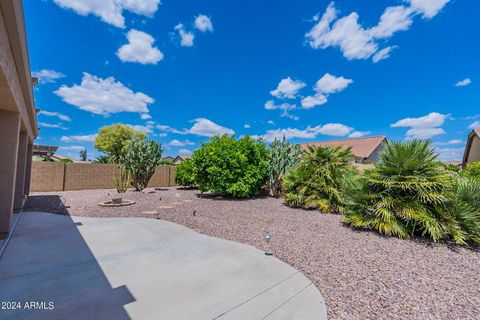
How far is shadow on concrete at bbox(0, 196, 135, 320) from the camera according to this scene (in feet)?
7.88

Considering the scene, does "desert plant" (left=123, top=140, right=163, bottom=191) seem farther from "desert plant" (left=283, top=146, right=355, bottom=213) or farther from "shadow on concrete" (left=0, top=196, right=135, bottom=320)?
"shadow on concrete" (left=0, top=196, right=135, bottom=320)

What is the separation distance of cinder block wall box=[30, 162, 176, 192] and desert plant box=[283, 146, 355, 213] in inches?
487

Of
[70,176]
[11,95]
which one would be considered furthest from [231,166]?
[70,176]

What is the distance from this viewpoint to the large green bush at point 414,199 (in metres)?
5.07

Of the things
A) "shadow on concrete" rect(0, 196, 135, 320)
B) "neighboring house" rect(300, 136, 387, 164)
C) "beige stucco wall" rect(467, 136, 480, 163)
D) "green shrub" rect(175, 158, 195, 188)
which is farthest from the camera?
"neighboring house" rect(300, 136, 387, 164)

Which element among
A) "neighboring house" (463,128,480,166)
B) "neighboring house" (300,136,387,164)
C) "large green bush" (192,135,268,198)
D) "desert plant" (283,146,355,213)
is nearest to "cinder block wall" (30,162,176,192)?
"large green bush" (192,135,268,198)

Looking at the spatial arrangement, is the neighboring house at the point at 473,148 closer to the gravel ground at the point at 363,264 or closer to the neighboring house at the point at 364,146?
the neighboring house at the point at 364,146

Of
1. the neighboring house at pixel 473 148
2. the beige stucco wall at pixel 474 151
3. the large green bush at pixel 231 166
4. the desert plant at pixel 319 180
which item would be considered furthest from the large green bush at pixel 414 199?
the beige stucco wall at pixel 474 151

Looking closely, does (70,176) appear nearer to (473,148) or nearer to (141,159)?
(141,159)

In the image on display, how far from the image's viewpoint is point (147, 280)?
3.14m

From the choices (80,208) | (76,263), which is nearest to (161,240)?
(76,263)

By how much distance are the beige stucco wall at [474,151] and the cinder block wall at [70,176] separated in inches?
1106

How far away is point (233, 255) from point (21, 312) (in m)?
2.88

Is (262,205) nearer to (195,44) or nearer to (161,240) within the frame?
(161,240)
